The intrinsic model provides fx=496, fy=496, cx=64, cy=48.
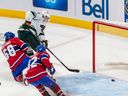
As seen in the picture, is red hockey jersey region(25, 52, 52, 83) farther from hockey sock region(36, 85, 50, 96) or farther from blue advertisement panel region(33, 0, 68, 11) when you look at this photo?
blue advertisement panel region(33, 0, 68, 11)

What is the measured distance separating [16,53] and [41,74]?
27.6 inches

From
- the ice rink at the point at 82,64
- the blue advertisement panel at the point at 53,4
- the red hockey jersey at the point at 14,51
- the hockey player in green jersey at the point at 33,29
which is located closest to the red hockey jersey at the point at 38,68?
the ice rink at the point at 82,64

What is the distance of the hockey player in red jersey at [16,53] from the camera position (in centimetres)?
500

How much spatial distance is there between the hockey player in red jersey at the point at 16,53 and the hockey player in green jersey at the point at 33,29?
43 cm

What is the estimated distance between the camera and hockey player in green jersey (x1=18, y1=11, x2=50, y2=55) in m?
5.50

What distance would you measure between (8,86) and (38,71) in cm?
76

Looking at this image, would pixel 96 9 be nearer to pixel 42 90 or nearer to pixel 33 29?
pixel 33 29

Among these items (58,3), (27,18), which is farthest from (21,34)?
(58,3)

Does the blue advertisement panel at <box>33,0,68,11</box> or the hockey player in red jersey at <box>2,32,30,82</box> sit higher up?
the blue advertisement panel at <box>33,0,68,11</box>

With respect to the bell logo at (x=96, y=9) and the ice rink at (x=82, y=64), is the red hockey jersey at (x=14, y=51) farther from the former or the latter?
the bell logo at (x=96, y=9)

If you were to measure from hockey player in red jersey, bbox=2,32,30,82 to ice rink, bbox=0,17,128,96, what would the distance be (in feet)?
0.57

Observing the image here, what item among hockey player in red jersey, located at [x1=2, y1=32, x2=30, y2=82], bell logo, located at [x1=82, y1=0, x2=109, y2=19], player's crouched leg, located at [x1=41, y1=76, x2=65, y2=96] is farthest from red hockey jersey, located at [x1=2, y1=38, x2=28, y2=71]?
bell logo, located at [x1=82, y1=0, x2=109, y2=19]

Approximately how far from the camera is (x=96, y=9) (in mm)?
7336

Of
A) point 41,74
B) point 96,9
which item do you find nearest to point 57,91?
point 41,74
